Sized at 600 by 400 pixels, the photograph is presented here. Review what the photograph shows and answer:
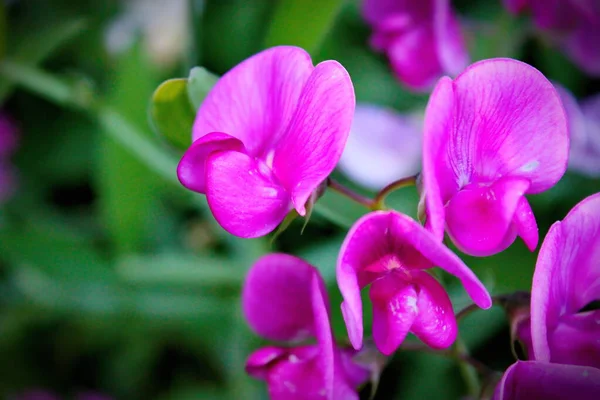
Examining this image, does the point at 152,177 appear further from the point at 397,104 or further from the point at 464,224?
the point at 464,224

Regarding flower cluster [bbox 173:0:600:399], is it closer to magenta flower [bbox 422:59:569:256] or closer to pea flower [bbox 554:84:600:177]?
magenta flower [bbox 422:59:569:256]

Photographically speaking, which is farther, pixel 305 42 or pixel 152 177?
pixel 152 177

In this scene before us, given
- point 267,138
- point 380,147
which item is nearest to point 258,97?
point 267,138

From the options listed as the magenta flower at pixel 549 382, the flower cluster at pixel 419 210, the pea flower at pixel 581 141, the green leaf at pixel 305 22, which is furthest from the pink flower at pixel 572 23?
the magenta flower at pixel 549 382

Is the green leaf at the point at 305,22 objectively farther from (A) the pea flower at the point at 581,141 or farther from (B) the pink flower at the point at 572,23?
(A) the pea flower at the point at 581,141

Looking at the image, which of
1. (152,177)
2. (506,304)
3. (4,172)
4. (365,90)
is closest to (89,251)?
(152,177)

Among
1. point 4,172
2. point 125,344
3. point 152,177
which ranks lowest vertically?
point 125,344
